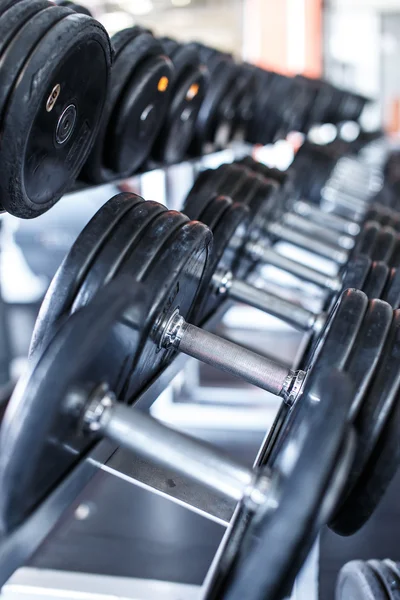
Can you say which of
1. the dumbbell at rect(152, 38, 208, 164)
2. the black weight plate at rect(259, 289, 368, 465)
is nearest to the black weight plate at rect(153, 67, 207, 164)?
the dumbbell at rect(152, 38, 208, 164)

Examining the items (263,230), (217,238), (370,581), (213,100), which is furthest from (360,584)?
(213,100)

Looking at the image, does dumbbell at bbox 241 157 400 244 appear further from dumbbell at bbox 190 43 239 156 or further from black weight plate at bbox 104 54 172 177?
black weight plate at bbox 104 54 172 177

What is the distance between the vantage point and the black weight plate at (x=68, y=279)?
2.05 feet

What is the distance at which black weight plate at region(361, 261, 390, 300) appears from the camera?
0.86 metres

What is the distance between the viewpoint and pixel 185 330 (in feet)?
2.38

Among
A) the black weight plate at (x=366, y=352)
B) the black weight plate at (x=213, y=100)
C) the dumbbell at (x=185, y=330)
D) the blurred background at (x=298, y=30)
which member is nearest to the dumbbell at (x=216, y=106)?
the black weight plate at (x=213, y=100)

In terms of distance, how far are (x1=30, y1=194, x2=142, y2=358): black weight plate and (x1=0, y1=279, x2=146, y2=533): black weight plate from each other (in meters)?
0.12

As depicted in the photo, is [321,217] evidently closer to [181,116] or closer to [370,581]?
[181,116]

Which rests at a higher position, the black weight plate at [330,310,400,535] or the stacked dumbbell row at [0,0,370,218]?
the stacked dumbbell row at [0,0,370,218]

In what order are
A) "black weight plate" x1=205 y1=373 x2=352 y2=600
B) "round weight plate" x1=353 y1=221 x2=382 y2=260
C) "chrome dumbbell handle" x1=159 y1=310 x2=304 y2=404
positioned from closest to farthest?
"black weight plate" x1=205 y1=373 x2=352 y2=600 → "chrome dumbbell handle" x1=159 y1=310 x2=304 y2=404 → "round weight plate" x1=353 y1=221 x2=382 y2=260

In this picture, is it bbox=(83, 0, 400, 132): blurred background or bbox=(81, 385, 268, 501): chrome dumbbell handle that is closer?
bbox=(81, 385, 268, 501): chrome dumbbell handle

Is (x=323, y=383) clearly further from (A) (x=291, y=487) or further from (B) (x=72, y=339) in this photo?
(B) (x=72, y=339)

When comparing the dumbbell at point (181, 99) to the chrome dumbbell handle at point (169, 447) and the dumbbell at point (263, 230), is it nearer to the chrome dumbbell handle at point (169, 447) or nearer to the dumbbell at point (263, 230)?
the dumbbell at point (263, 230)

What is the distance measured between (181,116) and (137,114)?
31cm
